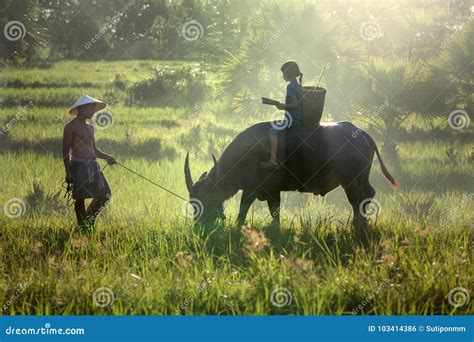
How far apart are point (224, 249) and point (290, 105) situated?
5.19 ft

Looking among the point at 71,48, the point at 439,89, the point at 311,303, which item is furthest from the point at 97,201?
the point at 71,48

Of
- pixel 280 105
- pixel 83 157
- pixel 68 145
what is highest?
pixel 280 105

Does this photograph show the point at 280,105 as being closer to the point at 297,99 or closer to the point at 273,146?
the point at 297,99

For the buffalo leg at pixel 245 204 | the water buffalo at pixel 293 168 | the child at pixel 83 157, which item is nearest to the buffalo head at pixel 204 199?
the water buffalo at pixel 293 168

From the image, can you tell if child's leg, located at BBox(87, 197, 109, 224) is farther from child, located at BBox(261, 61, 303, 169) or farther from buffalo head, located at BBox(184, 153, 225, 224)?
child, located at BBox(261, 61, 303, 169)

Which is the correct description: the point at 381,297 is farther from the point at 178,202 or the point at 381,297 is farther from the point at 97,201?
the point at 178,202

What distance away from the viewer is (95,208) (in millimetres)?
7352

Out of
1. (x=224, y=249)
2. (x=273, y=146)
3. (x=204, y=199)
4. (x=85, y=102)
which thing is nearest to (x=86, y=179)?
(x=85, y=102)

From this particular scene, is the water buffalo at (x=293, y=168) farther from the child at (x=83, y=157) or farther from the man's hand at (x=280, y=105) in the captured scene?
the child at (x=83, y=157)

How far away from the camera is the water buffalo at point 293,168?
723 cm

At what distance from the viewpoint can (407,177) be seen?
10.8 m

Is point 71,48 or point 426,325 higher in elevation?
Result: point 71,48

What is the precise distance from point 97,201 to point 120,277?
183 centimetres

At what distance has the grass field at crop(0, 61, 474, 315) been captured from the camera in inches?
207
